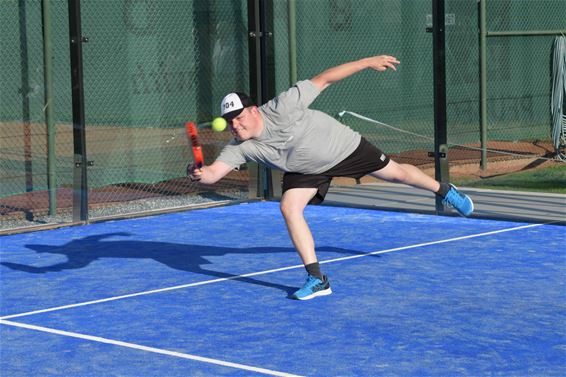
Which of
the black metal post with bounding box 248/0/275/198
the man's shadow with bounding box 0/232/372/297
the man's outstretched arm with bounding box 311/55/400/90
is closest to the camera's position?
the man's outstretched arm with bounding box 311/55/400/90

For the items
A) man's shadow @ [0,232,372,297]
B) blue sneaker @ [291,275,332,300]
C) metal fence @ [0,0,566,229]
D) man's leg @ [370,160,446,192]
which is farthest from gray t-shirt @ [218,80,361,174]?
metal fence @ [0,0,566,229]

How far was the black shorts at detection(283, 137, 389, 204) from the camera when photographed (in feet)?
29.6

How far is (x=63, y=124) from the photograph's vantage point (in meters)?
13.1

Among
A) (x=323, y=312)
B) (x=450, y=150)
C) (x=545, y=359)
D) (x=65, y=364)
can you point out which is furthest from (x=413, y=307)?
(x=450, y=150)

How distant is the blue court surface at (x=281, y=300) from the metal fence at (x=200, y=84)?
3.10 feet

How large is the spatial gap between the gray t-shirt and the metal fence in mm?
4553

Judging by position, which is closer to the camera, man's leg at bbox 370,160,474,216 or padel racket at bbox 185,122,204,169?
padel racket at bbox 185,122,204,169

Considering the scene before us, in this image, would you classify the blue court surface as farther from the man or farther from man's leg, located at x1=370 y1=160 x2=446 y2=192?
man's leg, located at x1=370 y1=160 x2=446 y2=192

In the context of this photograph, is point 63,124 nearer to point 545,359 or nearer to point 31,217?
point 31,217

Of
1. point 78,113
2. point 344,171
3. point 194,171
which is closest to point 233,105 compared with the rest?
point 194,171

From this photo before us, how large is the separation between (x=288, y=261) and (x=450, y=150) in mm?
7015

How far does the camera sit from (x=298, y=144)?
8.83 metres

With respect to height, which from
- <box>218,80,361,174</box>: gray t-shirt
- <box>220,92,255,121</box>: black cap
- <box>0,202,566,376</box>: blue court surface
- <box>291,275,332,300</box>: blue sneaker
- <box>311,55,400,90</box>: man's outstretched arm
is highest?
<box>311,55,400,90</box>: man's outstretched arm

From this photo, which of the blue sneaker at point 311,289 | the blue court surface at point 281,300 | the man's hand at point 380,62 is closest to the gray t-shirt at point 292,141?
the man's hand at point 380,62
